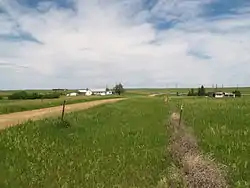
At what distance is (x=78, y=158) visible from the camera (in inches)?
677

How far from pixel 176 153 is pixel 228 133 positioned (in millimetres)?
9465

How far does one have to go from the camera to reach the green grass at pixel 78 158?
1378 cm

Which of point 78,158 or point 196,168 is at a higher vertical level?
point 78,158

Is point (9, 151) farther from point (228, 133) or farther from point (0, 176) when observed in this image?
point (228, 133)

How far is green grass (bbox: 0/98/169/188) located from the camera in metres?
13.8

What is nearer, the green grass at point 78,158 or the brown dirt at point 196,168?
the green grass at point 78,158

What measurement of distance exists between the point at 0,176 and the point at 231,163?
352 inches

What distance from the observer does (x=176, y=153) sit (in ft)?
62.6

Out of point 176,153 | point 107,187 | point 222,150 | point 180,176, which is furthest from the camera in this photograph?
point 222,150

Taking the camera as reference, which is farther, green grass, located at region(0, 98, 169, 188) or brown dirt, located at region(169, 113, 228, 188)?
brown dirt, located at region(169, 113, 228, 188)

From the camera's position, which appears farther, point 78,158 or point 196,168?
point 78,158

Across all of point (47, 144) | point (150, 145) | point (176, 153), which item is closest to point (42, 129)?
point (47, 144)

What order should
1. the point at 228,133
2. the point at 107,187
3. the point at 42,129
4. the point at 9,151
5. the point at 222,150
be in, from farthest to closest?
the point at 228,133
the point at 42,129
the point at 222,150
the point at 9,151
the point at 107,187

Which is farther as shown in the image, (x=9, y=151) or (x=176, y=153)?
(x=176, y=153)
